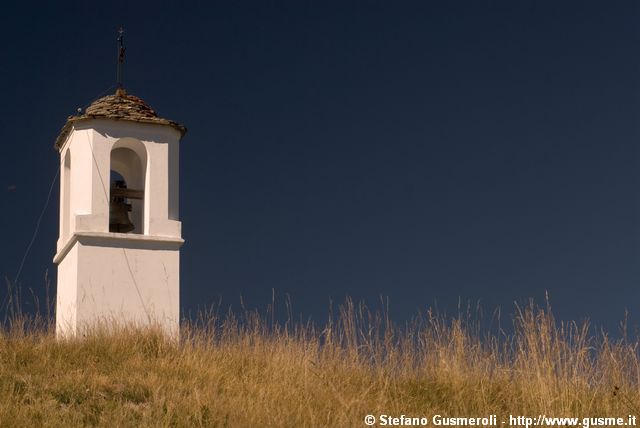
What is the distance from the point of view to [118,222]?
50.0 feet

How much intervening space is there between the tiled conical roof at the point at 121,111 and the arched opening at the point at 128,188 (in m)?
0.39

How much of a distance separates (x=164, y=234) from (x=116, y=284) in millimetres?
1095

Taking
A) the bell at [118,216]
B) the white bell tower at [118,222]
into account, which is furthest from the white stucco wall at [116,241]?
the bell at [118,216]

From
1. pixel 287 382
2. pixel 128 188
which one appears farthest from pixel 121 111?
pixel 287 382

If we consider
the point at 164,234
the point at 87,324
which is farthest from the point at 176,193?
the point at 87,324

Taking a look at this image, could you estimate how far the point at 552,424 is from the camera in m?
8.23

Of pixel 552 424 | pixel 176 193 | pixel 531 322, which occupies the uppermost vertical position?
pixel 176 193

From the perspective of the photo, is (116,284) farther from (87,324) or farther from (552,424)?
(552,424)

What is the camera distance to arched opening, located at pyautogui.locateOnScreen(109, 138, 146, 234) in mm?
15258

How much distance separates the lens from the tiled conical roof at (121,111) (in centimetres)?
1512

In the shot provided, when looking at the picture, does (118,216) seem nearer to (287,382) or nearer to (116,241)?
(116,241)

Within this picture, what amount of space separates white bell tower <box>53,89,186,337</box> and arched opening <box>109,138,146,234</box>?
16mm

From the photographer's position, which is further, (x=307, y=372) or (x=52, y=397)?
(x=307, y=372)

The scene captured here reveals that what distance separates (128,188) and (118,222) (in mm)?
830
